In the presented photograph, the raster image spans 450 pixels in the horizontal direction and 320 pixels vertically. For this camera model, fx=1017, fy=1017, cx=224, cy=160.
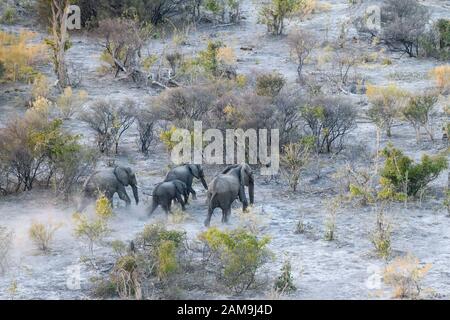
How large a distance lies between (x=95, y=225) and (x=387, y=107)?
8.64m

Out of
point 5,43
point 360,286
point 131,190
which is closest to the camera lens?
point 360,286

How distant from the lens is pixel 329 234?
45.6 feet

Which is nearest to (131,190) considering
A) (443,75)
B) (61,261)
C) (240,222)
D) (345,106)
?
(240,222)

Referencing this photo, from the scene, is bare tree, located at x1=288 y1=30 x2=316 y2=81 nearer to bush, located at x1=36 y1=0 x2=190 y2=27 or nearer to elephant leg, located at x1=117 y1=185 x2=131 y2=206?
bush, located at x1=36 y1=0 x2=190 y2=27

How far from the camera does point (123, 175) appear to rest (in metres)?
15.5

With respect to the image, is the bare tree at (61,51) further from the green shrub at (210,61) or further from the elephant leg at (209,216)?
the elephant leg at (209,216)

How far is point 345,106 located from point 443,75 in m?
4.76

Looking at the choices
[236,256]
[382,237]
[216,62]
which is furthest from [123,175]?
[216,62]

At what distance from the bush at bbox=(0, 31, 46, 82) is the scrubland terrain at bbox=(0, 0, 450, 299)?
0.19 feet

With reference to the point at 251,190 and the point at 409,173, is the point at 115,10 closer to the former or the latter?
the point at 251,190

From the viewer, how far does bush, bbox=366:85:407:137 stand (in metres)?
19.9

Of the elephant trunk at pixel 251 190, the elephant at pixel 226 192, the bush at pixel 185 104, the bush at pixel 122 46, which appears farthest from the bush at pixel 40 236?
the bush at pixel 122 46

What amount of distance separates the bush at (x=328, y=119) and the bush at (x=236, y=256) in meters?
6.40
